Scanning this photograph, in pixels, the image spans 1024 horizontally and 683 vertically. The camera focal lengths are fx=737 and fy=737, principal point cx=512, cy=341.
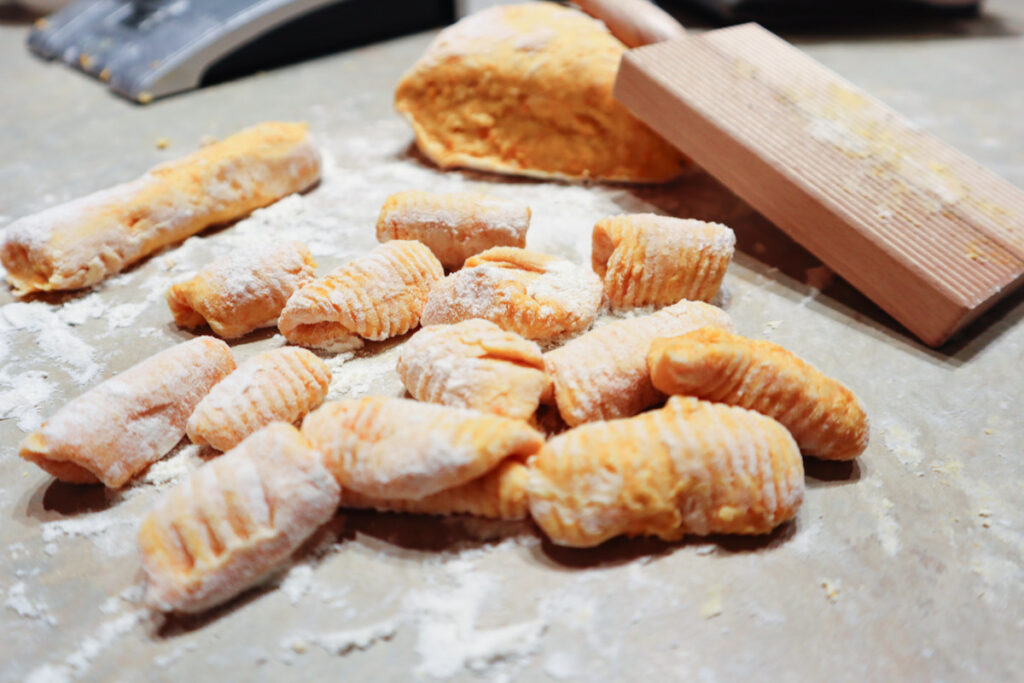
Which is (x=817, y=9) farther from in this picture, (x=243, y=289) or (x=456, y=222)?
(x=243, y=289)

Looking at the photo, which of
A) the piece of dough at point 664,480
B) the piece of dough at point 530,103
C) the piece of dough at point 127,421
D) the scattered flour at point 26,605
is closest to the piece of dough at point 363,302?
the piece of dough at point 127,421

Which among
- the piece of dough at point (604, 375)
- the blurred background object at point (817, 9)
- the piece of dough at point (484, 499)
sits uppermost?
the blurred background object at point (817, 9)

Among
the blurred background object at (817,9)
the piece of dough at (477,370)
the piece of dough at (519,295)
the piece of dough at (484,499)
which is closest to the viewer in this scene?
the piece of dough at (484,499)

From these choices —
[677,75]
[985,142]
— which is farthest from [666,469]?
[985,142]

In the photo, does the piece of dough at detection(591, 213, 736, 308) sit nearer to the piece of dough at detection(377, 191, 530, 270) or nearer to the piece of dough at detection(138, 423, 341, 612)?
the piece of dough at detection(377, 191, 530, 270)

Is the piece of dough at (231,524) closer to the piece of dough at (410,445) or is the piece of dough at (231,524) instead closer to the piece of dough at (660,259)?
A: the piece of dough at (410,445)

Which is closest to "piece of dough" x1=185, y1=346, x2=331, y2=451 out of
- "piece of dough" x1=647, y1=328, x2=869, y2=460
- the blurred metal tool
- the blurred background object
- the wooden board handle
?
"piece of dough" x1=647, y1=328, x2=869, y2=460

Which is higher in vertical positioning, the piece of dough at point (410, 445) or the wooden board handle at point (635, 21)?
the wooden board handle at point (635, 21)
